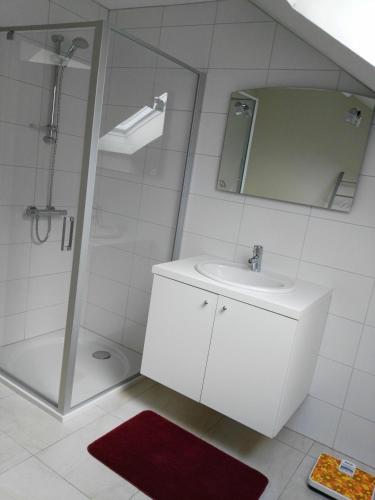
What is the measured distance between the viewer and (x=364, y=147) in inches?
82.6

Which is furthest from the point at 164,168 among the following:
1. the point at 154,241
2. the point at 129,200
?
the point at 154,241

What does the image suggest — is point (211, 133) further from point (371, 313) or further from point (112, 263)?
point (371, 313)

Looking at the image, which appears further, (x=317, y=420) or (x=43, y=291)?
(x=43, y=291)

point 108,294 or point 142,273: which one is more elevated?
point 142,273

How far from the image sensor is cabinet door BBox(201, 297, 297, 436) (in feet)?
6.19

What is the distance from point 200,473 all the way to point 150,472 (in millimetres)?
238

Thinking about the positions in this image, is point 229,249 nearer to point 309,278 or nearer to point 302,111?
point 309,278

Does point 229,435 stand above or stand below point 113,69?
below

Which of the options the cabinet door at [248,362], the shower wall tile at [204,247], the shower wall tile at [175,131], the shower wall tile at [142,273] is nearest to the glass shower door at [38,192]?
the shower wall tile at [142,273]

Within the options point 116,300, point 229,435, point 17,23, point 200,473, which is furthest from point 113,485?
point 17,23

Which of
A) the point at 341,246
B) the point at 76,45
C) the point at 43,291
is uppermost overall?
the point at 76,45

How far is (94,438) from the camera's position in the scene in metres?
2.11

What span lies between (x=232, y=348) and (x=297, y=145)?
1.12 metres

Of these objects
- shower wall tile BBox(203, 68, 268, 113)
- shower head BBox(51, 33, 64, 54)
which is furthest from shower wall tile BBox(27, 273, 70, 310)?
shower wall tile BBox(203, 68, 268, 113)
